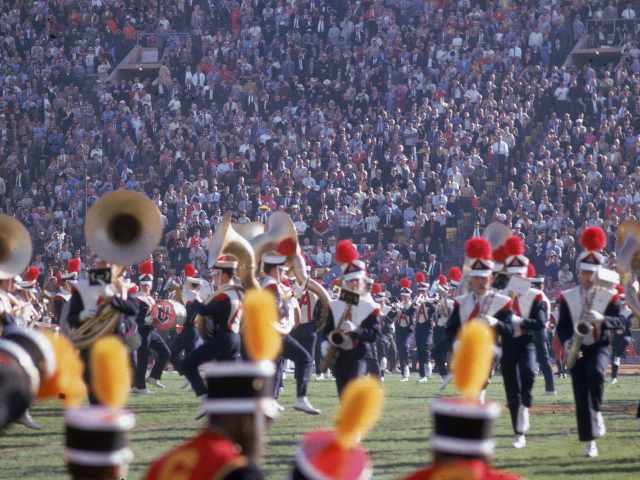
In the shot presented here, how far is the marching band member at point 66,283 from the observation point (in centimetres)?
1447

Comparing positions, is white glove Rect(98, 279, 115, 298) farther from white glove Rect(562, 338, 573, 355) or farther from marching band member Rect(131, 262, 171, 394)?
marching band member Rect(131, 262, 171, 394)

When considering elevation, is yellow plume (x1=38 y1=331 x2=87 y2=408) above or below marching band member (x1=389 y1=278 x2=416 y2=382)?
above

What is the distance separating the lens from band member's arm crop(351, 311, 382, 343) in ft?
31.9

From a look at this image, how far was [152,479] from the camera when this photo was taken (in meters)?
3.33

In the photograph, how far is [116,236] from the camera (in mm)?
10508

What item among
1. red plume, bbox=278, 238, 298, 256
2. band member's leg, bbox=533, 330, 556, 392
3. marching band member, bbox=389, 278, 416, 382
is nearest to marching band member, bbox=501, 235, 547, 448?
red plume, bbox=278, 238, 298, 256

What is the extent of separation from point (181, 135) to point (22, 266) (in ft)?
62.6

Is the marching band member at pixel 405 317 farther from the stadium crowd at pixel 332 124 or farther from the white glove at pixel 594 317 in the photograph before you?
the white glove at pixel 594 317

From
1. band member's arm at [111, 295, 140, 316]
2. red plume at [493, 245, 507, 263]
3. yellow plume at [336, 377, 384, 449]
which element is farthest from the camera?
red plume at [493, 245, 507, 263]

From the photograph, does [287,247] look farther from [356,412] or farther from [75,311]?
[356,412]

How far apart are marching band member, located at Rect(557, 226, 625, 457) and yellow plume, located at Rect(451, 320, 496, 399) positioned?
5.84 m

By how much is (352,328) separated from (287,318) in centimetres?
269

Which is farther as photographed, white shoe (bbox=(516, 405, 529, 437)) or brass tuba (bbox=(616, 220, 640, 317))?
brass tuba (bbox=(616, 220, 640, 317))

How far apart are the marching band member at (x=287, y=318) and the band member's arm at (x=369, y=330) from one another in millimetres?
1880
